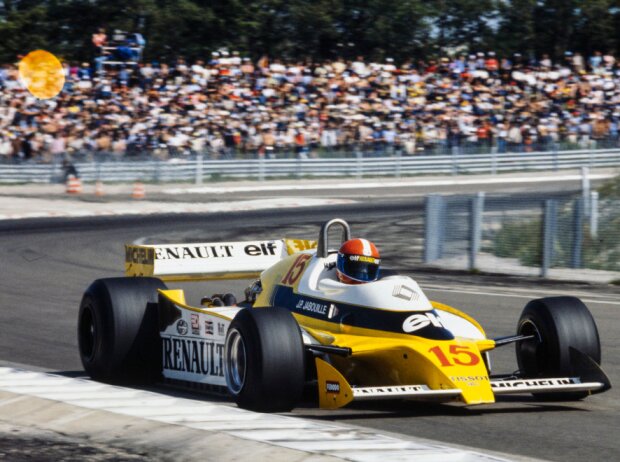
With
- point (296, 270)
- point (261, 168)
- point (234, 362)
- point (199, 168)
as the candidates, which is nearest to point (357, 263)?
point (296, 270)

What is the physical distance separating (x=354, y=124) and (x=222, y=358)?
2820cm

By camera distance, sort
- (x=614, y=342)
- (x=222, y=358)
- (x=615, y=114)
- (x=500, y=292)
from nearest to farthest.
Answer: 1. (x=222, y=358)
2. (x=614, y=342)
3. (x=500, y=292)
4. (x=615, y=114)

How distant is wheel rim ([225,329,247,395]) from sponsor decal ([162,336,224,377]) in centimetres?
35

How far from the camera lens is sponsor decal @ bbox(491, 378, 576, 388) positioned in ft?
24.4

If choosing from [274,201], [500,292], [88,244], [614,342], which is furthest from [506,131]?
[614,342]

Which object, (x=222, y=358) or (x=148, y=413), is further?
(x=222, y=358)

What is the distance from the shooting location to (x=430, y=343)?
750 cm

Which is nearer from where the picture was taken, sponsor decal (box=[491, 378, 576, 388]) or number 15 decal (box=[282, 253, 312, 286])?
sponsor decal (box=[491, 378, 576, 388])

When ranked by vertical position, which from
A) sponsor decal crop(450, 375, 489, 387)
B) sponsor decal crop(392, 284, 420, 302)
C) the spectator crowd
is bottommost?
sponsor decal crop(450, 375, 489, 387)

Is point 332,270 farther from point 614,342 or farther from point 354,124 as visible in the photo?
point 354,124

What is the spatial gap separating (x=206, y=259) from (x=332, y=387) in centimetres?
302

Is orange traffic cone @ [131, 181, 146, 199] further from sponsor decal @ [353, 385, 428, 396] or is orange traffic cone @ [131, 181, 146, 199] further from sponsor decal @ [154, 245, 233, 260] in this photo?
sponsor decal @ [353, 385, 428, 396]

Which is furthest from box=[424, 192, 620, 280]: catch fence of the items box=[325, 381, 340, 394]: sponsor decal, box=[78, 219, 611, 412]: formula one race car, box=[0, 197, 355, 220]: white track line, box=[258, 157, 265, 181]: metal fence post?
box=[258, 157, 265, 181]: metal fence post

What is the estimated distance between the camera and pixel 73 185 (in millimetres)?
32281
